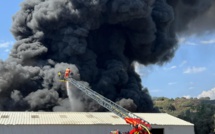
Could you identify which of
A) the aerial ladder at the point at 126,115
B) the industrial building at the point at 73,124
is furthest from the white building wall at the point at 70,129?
the aerial ladder at the point at 126,115

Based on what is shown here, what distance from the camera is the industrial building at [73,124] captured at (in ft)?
150

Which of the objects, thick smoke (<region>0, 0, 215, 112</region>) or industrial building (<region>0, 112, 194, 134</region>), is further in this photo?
thick smoke (<region>0, 0, 215, 112</region>)

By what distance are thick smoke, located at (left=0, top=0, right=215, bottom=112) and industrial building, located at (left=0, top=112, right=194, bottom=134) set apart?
1069 cm

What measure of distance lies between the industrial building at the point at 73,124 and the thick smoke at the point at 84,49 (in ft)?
35.1

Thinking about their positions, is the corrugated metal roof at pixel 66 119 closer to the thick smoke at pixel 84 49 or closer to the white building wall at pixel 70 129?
the white building wall at pixel 70 129

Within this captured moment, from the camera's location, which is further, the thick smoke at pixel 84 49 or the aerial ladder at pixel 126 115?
the thick smoke at pixel 84 49

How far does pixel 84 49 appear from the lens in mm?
69125

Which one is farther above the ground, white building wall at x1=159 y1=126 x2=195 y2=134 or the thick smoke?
the thick smoke

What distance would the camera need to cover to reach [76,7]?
70.9 meters

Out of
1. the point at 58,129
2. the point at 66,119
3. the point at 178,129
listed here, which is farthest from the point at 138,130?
the point at 178,129

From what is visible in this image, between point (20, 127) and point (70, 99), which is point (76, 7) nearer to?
point (70, 99)

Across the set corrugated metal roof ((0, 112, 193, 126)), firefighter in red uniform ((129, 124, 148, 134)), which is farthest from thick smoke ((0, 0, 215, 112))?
firefighter in red uniform ((129, 124, 148, 134))

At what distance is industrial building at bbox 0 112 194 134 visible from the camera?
45.8 m

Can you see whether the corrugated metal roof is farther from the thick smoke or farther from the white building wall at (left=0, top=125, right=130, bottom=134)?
the thick smoke
